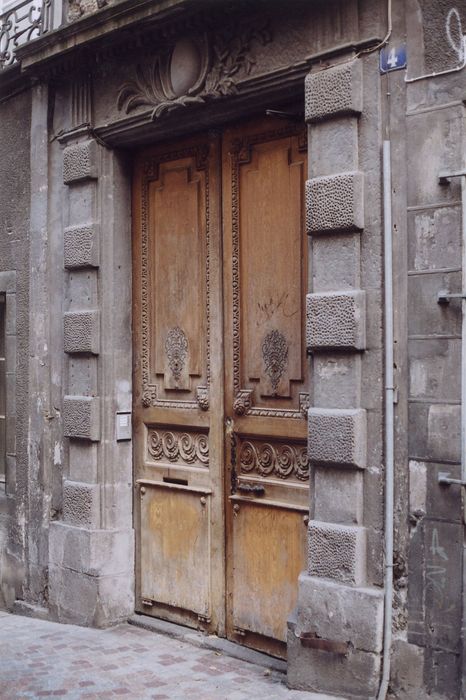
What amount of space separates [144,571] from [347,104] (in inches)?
147

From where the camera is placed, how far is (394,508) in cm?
476

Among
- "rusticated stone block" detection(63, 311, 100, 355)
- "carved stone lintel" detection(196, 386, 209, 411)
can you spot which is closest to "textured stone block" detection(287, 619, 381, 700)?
"carved stone lintel" detection(196, 386, 209, 411)

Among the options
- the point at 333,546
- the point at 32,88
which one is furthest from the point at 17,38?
the point at 333,546

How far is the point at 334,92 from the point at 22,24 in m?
3.83

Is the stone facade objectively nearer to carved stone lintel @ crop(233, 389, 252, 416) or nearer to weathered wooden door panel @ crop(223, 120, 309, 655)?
weathered wooden door panel @ crop(223, 120, 309, 655)

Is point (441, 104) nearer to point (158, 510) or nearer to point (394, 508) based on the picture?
point (394, 508)

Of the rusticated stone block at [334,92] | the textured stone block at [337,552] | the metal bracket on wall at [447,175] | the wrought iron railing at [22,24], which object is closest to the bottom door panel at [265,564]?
the textured stone block at [337,552]

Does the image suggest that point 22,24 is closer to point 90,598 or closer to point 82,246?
point 82,246

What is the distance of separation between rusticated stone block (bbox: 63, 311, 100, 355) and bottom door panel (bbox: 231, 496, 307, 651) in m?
1.62

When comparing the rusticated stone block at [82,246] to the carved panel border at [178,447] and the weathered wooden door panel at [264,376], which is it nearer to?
the weathered wooden door panel at [264,376]

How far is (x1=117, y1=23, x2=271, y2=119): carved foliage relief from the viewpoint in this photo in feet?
18.1

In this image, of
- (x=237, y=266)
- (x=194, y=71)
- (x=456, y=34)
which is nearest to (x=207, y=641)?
(x=237, y=266)

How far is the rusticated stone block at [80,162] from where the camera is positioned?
257 inches

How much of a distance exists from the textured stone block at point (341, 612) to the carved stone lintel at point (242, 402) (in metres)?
1.20
